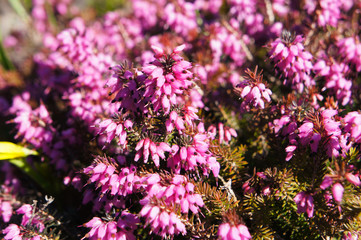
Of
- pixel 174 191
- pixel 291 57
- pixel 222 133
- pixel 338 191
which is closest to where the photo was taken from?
pixel 338 191

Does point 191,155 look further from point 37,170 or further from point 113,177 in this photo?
point 37,170

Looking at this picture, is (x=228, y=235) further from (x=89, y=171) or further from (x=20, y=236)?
(x=20, y=236)

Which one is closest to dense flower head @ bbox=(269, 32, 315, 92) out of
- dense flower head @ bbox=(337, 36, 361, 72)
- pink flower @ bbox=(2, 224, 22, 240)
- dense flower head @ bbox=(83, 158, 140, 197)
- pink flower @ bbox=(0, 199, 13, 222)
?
dense flower head @ bbox=(337, 36, 361, 72)

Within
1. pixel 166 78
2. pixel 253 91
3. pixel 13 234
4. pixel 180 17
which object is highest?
pixel 166 78

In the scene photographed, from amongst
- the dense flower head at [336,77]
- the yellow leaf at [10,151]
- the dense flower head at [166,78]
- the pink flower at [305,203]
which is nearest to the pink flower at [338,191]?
the pink flower at [305,203]

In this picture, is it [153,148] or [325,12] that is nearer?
[153,148]

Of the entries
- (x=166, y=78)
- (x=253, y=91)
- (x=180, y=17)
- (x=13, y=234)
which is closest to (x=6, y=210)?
(x=13, y=234)
